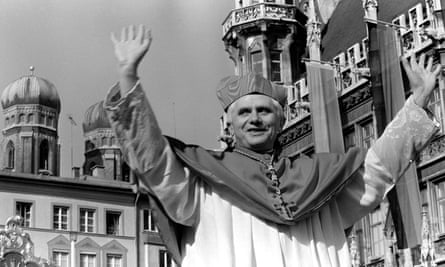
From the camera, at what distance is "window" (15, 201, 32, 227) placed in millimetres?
38522

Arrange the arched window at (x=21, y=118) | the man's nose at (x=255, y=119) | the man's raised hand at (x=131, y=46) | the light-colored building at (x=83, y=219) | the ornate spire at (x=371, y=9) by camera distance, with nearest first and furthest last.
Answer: the man's raised hand at (x=131, y=46)
the man's nose at (x=255, y=119)
the ornate spire at (x=371, y=9)
the light-colored building at (x=83, y=219)
the arched window at (x=21, y=118)

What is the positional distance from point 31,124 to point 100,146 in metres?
5.65

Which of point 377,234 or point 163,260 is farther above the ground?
point 163,260

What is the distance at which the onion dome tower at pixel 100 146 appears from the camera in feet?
217

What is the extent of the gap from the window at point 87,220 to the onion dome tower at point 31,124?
2180cm

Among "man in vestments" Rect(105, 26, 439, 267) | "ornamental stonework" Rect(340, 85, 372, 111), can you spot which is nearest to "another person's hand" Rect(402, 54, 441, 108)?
"man in vestments" Rect(105, 26, 439, 267)

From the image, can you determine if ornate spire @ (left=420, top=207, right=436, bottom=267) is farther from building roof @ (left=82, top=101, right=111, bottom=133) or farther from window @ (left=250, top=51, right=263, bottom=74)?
building roof @ (left=82, top=101, right=111, bottom=133)

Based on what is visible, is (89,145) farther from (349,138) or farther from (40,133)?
(349,138)

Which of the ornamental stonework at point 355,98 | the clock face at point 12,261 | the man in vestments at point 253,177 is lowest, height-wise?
the man in vestments at point 253,177

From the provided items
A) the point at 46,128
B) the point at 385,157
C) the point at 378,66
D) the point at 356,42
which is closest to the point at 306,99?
the point at 356,42

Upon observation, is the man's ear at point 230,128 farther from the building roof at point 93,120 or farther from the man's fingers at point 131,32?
the building roof at point 93,120

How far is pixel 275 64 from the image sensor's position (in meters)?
34.3

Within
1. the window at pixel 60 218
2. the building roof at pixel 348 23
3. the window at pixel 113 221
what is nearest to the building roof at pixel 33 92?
the window at pixel 113 221

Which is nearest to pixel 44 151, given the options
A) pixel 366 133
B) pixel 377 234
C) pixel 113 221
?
pixel 113 221
